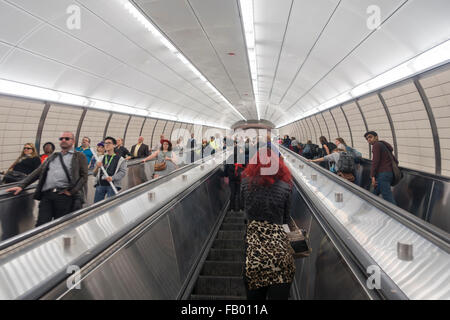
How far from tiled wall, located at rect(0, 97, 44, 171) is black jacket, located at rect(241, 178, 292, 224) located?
26.5 feet

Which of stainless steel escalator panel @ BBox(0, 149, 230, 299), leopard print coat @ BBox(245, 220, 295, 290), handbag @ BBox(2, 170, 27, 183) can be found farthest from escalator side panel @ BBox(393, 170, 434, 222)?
handbag @ BBox(2, 170, 27, 183)

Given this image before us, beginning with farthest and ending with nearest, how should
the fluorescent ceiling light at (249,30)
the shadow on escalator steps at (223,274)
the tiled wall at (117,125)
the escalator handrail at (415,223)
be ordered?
the tiled wall at (117,125) < the fluorescent ceiling light at (249,30) < the shadow on escalator steps at (223,274) < the escalator handrail at (415,223)

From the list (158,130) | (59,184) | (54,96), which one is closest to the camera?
(59,184)

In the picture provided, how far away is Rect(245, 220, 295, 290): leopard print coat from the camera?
217cm

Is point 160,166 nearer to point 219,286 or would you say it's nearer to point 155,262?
point 219,286

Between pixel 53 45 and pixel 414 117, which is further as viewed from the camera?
pixel 414 117

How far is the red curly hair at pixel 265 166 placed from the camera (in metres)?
2.29

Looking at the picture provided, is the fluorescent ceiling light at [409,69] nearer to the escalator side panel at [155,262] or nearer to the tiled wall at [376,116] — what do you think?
the tiled wall at [376,116]

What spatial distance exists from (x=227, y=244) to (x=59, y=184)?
2902 mm

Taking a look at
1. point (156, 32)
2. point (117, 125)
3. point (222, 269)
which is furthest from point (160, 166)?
point (117, 125)

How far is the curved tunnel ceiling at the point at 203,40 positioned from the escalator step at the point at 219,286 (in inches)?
188

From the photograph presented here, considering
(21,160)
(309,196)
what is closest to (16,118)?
(21,160)

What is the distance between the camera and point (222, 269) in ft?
13.1

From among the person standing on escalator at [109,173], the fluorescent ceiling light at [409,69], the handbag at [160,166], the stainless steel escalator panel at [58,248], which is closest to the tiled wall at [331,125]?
the fluorescent ceiling light at [409,69]
